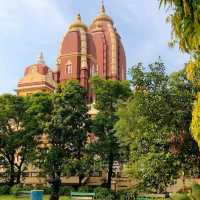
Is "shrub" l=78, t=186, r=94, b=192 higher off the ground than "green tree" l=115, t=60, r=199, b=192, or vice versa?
"green tree" l=115, t=60, r=199, b=192

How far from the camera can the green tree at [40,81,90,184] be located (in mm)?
29109

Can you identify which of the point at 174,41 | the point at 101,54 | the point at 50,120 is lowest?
the point at 174,41

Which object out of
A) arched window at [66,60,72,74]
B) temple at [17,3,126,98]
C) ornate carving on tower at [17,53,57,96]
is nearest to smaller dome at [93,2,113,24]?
temple at [17,3,126,98]

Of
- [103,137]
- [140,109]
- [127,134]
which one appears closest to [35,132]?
[103,137]

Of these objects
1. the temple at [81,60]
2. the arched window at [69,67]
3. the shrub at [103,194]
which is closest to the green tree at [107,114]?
the shrub at [103,194]

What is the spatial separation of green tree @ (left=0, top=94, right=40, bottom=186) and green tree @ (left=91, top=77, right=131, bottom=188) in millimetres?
4167

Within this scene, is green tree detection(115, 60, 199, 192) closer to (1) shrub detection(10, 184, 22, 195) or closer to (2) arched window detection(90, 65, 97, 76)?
(1) shrub detection(10, 184, 22, 195)

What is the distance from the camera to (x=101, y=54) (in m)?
55.3

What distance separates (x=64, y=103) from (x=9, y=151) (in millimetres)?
5314

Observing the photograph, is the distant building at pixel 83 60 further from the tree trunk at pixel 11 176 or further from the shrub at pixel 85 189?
the shrub at pixel 85 189

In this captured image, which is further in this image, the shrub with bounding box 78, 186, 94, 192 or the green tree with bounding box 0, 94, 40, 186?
the green tree with bounding box 0, 94, 40, 186

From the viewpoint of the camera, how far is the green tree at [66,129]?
95.5 feet

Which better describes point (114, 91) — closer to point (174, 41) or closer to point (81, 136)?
point (81, 136)

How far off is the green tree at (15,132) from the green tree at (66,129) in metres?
1.41
